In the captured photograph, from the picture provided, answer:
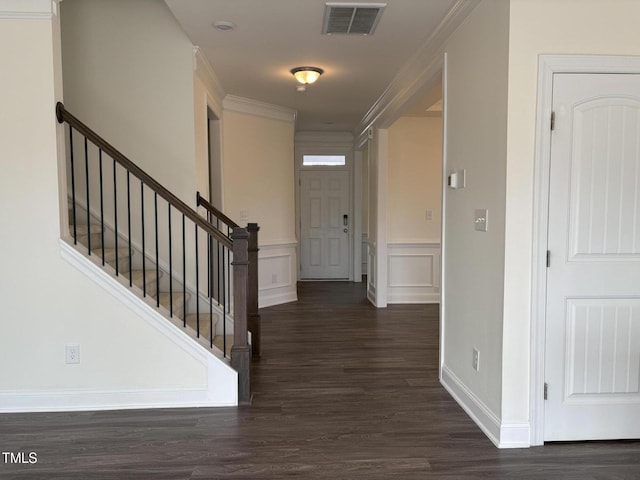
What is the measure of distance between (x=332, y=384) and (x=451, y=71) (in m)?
2.34

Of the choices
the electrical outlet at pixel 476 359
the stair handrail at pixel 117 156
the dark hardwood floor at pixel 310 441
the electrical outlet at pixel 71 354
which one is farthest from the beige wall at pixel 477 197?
the electrical outlet at pixel 71 354

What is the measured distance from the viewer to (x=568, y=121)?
2340 mm

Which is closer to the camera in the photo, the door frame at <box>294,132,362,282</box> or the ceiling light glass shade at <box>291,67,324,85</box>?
the ceiling light glass shade at <box>291,67,324,85</box>

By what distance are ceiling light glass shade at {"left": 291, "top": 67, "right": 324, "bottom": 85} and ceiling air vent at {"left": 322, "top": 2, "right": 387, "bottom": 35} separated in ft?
2.85

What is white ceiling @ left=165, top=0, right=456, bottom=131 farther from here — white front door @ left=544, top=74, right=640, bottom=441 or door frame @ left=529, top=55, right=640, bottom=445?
white front door @ left=544, top=74, right=640, bottom=441

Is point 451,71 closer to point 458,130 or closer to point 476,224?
point 458,130

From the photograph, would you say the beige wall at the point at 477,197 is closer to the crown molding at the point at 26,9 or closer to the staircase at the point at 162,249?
the staircase at the point at 162,249

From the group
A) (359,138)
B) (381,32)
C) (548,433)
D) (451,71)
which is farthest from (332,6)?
(359,138)

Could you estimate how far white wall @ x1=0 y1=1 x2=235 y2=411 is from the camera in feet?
8.95

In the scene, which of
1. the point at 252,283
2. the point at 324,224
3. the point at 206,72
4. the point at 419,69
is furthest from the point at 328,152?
the point at 252,283

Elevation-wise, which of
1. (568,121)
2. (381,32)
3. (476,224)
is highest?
(381,32)

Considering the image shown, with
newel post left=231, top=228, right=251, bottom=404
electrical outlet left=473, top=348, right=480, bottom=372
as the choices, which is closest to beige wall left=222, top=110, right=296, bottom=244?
newel post left=231, top=228, right=251, bottom=404

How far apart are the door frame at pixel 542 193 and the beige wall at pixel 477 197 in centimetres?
17

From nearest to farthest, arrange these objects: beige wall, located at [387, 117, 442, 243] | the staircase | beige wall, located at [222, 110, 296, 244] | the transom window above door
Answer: the staircase → beige wall, located at [222, 110, 296, 244] → beige wall, located at [387, 117, 442, 243] → the transom window above door
